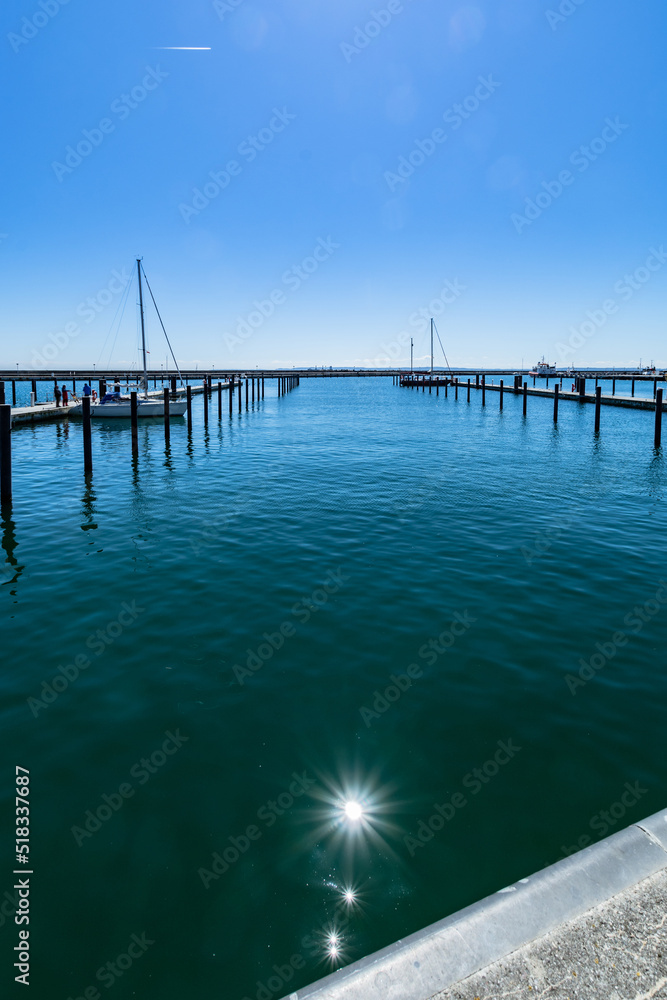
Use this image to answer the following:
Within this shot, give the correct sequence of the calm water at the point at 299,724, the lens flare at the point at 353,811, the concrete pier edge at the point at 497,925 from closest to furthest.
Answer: the concrete pier edge at the point at 497,925 → the calm water at the point at 299,724 → the lens flare at the point at 353,811

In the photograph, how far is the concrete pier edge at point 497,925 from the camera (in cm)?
312

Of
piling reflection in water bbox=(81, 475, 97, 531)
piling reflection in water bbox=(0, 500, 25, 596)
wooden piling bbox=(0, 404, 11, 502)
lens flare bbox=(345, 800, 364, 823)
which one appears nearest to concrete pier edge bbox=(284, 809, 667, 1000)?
lens flare bbox=(345, 800, 364, 823)

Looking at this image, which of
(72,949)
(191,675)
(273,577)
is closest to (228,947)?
(72,949)

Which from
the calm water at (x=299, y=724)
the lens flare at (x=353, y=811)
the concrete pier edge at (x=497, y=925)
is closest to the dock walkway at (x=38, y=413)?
the calm water at (x=299, y=724)

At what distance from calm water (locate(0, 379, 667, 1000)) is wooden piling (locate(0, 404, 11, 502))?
181cm

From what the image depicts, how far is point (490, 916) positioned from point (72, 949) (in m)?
3.38

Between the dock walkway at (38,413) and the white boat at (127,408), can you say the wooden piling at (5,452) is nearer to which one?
the dock walkway at (38,413)

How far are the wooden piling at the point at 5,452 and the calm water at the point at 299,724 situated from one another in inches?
71.1

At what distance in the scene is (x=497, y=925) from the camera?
11.2 ft

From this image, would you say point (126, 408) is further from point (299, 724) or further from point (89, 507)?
point (299, 724)

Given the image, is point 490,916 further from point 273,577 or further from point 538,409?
point 538,409

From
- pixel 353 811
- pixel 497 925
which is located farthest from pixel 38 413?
pixel 497 925

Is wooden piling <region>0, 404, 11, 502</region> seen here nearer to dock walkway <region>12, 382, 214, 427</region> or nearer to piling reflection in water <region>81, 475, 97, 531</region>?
piling reflection in water <region>81, 475, 97, 531</region>

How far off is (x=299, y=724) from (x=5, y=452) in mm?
15292
